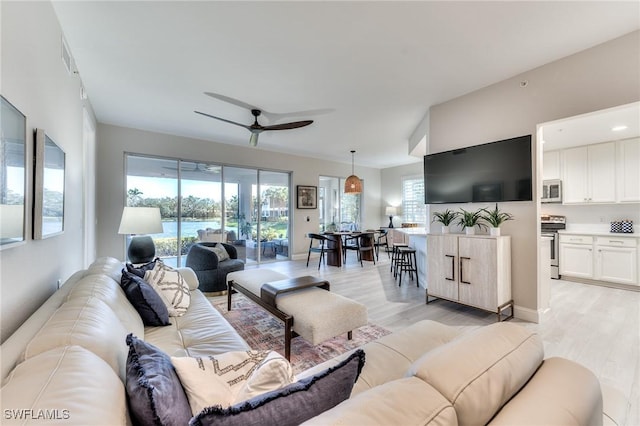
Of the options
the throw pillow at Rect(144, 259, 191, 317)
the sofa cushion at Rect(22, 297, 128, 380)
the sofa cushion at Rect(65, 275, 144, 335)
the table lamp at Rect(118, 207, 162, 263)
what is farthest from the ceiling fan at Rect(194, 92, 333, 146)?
the sofa cushion at Rect(22, 297, 128, 380)

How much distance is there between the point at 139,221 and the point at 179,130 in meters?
2.84

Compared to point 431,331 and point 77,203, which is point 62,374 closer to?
point 431,331

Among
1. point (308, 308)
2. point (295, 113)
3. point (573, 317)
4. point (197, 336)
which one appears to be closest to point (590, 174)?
point (573, 317)

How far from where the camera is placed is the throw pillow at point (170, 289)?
2182mm

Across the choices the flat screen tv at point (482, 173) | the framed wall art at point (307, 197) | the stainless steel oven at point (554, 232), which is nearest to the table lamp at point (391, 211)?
the framed wall art at point (307, 197)

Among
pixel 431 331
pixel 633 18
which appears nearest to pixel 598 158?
pixel 633 18

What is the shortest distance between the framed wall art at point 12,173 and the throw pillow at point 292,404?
1259 mm

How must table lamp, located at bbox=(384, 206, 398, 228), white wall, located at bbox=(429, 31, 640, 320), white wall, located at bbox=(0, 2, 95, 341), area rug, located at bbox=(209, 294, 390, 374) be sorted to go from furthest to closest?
table lamp, located at bbox=(384, 206, 398, 228) → white wall, located at bbox=(429, 31, 640, 320) → area rug, located at bbox=(209, 294, 390, 374) → white wall, located at bbox=(0, 2, 95, 341)

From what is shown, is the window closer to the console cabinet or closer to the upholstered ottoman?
the console cabinet

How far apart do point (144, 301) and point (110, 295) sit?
1.09 feet

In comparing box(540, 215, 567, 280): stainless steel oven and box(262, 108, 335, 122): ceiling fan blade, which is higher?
box(262, 108, 335, 122): ceiling fan blade

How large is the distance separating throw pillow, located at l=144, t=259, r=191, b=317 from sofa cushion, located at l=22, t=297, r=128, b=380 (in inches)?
37.1

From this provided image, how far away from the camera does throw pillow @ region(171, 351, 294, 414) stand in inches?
31.9

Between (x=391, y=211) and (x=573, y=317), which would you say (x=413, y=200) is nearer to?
(x=391, y=211)
